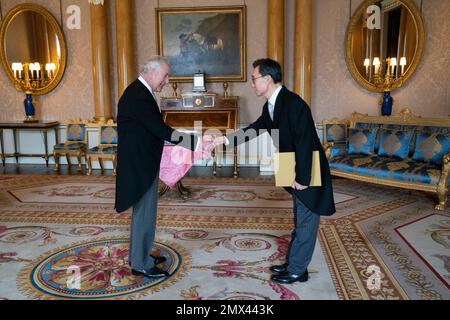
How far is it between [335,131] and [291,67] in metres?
1.60

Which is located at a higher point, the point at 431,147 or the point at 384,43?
the point at 384,43

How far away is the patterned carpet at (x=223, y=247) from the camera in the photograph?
2.76m

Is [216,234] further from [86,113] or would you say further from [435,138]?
[86,113]

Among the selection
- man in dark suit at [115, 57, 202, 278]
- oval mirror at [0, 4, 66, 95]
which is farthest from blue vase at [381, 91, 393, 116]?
oval mirror at [0, 4, 66, 95]

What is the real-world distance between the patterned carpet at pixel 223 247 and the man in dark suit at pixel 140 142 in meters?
0.57

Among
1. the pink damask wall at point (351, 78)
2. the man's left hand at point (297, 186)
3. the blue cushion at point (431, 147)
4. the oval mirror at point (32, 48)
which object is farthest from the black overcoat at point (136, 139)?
the oval mirror at point (32, 48)

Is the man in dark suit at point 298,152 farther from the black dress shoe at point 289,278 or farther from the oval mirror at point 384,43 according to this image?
the oval mirror at point 384,43

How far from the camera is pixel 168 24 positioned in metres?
7.66

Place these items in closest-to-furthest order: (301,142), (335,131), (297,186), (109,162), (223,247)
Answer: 1. (301,142)
2. (297,186)
3. (223,247)
4. (335,131)
5. (109,162)

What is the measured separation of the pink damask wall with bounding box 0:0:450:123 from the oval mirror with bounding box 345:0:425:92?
0.18m

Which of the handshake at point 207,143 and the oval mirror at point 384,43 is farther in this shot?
the oval mirror at point 384,43

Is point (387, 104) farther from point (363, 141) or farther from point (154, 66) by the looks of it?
point (154, 66)

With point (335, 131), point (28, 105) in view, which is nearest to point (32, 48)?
point (28, 105)

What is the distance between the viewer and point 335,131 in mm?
6797
